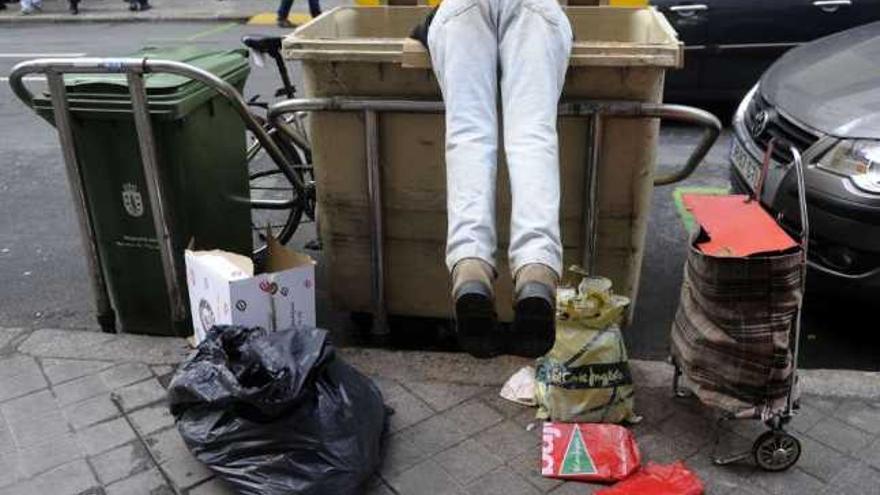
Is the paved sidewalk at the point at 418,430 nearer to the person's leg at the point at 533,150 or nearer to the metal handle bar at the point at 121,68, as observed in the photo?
the person's leg at the point at 533,150

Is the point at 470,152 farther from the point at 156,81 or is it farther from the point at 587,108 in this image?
the point at 156,81

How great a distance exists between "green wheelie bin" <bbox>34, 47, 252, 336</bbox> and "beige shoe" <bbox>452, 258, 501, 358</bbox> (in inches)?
54.9

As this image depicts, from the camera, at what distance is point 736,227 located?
8.73 ft

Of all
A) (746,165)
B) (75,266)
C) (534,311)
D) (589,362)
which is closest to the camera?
(534,311)

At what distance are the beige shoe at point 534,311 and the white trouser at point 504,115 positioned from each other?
0.21ft

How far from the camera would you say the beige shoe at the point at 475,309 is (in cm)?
236

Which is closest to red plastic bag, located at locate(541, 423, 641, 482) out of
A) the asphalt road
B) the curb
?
the asphalt road

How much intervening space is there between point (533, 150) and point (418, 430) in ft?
3.48

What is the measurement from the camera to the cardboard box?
115 inches

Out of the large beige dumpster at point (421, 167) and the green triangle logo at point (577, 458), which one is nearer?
the green triangle logo at point (577, 458)

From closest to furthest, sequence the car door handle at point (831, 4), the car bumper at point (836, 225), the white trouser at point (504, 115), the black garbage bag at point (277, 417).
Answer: the black garbage bag at point (277, 417)
the white trouser at point (504, 115)
the car bumper at point (836, 225)
the car door handle at point (831, 4)

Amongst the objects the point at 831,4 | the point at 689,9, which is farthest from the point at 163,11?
the point at 831,4

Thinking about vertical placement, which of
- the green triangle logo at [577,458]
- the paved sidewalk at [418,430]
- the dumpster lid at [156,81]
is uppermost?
the dumpster lid at [156,81]

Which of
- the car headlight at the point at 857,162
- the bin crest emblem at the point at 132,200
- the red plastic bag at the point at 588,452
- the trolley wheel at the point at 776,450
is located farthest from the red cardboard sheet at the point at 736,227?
the bin crest emblem at the point at 132,200
